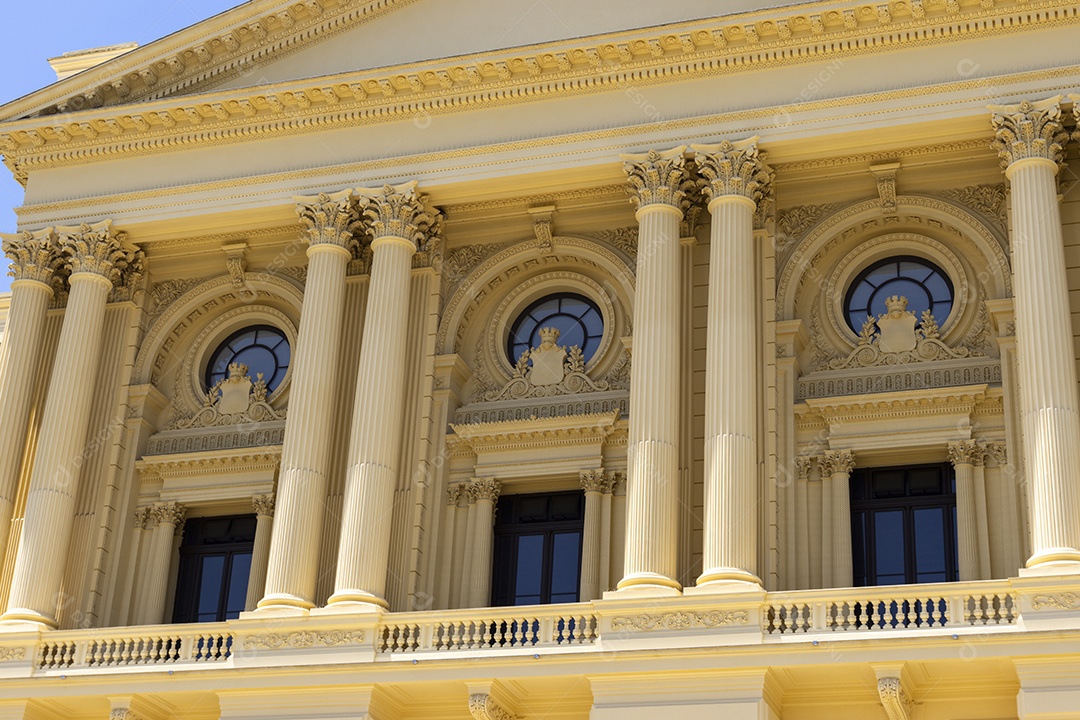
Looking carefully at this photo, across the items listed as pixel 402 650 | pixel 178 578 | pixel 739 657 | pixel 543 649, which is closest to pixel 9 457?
pixel 178 578

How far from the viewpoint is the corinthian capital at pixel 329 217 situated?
89.8 feet

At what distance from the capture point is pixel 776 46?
25.9m

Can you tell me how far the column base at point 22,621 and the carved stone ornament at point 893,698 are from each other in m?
13.3

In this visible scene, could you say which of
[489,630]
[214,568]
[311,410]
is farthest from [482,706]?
[214,568]

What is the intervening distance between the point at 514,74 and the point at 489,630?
31.8 feet

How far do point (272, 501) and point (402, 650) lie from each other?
5363mm

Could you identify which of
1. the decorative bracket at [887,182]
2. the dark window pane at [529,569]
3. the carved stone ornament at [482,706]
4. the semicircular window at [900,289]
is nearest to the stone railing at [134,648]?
the carved stone ornament at [482,706]

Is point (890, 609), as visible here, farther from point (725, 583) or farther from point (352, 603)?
point (352, 603)

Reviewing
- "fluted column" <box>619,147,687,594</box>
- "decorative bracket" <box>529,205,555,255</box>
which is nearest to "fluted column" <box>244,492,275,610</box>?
"decorative bracket" <box>529,205,555,255</box>

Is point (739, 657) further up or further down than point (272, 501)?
further down

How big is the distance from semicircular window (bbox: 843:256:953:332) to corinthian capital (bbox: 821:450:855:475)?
2463 mm

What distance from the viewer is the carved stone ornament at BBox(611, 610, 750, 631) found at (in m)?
22.0

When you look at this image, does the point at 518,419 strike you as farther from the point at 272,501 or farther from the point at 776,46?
the point at 776,46

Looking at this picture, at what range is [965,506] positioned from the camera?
24.1 meters
